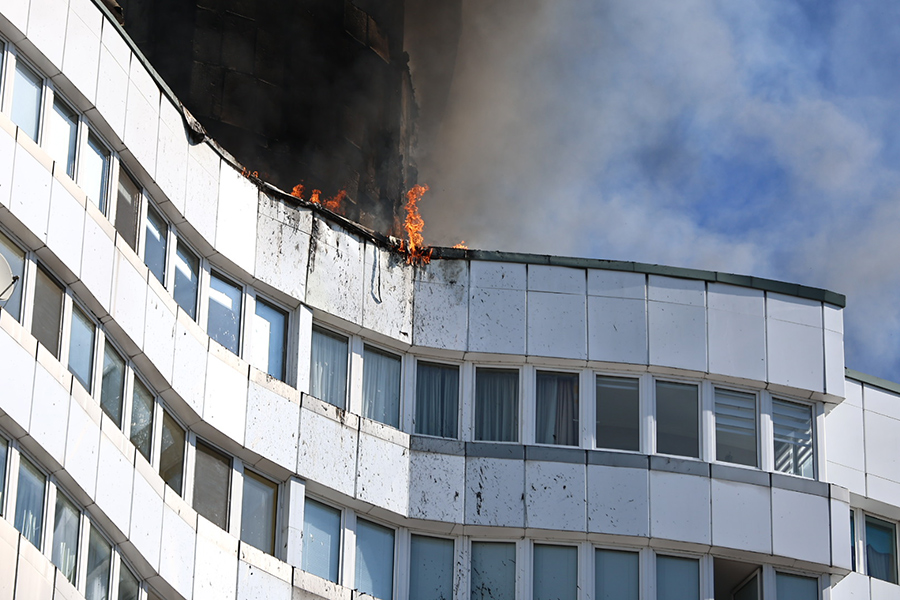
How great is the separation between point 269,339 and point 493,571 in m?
4.79

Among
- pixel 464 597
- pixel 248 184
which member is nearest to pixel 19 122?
pixel 248 184

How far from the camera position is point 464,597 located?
23656mm

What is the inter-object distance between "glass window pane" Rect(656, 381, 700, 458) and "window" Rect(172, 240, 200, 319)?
300 inches

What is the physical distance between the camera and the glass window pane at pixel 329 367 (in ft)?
77.3

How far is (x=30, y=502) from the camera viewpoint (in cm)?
1673

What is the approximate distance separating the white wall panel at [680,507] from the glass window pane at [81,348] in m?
9.42

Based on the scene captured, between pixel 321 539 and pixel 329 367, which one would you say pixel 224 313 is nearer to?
pixel 329 367

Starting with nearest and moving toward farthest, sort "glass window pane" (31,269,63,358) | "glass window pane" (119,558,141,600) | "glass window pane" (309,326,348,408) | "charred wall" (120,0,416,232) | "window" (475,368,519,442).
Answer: "glass window pane" (31,269,63,358) → "glass window pane" (119,558,141,600) → "glass window pane" (309,326,348,408) → "window" (475,368,519,442) → "charred wall" (120,0,416,232)

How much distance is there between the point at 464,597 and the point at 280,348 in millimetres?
4519

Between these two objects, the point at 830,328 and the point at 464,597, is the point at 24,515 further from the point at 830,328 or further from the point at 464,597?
the point at 830,328

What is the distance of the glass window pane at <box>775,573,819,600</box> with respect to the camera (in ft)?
81.0

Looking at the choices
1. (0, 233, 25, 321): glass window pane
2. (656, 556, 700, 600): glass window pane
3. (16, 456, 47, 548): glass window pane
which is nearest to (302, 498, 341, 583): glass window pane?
(656, 556, 700, 600): glass window pane

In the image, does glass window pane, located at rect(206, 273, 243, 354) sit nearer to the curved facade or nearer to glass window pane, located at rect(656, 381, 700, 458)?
the curved facade

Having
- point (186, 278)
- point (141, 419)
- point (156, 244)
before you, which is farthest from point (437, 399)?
point (141, 419)
